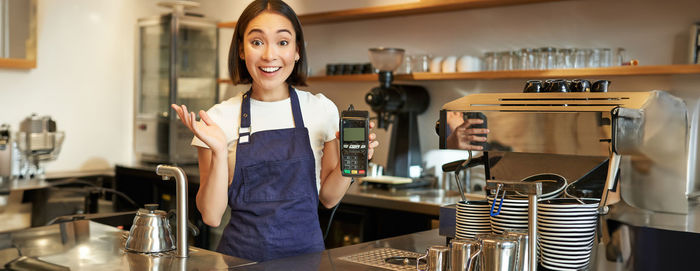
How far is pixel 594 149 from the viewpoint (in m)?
1.65

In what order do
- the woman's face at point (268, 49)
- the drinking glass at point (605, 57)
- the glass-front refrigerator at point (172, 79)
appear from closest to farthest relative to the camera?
the woman's face at point (268, 49)
the drinking glass at point (605, 57)
the glass-front refrigerator at point (172, 79)

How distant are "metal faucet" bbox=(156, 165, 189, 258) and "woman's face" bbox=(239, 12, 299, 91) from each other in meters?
0.37

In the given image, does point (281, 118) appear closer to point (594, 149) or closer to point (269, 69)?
point (269, 69)

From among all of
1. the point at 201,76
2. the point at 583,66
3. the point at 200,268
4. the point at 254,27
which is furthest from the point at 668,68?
the point at 201,76

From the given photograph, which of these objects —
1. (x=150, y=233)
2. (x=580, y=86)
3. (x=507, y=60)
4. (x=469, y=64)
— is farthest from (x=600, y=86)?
(x=469, y=64)

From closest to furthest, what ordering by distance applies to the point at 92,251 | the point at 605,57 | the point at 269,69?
the point at 92,251 → the point at 269,69 → the point at 605,57

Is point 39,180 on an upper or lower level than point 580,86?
lower

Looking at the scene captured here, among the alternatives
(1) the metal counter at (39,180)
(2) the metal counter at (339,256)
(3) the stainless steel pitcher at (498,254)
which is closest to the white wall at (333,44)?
(1) the metal counter at (39,180)

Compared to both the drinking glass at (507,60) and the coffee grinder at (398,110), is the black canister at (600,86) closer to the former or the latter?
the drinking glass at (507,60)

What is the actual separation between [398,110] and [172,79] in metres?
1.72

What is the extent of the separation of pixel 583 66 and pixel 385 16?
1226 millimetres

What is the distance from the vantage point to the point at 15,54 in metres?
4.51

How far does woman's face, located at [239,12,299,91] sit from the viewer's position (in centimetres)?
188

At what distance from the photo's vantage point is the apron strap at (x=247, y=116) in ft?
6.46
